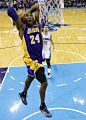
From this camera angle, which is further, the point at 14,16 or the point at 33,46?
the point at 33,46

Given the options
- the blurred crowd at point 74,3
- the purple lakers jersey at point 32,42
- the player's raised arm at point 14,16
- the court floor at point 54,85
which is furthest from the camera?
the blurred crowd at point 74,3

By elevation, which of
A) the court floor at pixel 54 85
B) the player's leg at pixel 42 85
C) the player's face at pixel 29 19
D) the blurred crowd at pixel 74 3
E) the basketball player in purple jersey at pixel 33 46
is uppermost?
the player's face at pixel 29 19

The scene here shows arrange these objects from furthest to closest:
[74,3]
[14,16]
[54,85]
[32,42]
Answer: [74,3] < [54,85] < [32,42] < [14,16]

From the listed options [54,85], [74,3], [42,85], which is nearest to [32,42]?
[42,85]

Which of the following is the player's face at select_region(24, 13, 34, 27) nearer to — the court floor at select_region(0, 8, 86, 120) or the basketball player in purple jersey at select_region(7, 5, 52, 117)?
the basketball player in purple jersey at select_region(7, 5, 52, 117)

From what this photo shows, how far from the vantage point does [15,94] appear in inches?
183

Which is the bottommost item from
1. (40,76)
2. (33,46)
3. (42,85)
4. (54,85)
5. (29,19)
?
(54,85)

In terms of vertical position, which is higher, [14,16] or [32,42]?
[14,16]

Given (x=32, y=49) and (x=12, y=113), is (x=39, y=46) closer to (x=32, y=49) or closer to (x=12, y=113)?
(x=32, y=49)

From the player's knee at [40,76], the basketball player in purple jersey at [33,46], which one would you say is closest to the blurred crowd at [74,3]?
the basketball player in purple jersey at [33,46]

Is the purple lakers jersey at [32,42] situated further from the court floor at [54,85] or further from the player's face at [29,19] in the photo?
the court floor at [54,85]

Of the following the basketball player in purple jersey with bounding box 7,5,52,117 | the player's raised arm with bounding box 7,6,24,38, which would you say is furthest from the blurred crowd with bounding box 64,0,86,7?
the player's raised arm with bounding box 7,6,24,38

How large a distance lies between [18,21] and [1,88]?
305 centimetres

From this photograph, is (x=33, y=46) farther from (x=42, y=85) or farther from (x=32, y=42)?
(x=42, y=85)
